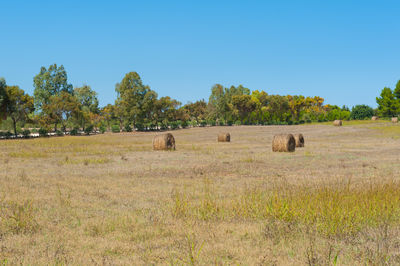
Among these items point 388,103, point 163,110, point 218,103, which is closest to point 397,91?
point 388,103

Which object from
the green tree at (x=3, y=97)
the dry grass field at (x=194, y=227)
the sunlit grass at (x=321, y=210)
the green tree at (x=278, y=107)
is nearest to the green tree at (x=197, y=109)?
the green tree at (x=278, y=107)

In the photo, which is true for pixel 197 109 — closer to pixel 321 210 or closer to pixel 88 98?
pixel 88 98

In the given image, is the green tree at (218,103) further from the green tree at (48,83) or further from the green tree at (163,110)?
the green tree at (48,83)

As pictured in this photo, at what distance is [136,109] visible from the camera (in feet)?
261

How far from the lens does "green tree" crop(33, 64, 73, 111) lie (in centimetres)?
9225

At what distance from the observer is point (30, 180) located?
13.2m

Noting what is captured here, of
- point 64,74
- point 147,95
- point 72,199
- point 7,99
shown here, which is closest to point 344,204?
point 72,199

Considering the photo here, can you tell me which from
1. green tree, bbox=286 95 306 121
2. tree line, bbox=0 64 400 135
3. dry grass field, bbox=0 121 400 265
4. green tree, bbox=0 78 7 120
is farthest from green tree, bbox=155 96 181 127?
dry grass field, bbox=0 121 400 265

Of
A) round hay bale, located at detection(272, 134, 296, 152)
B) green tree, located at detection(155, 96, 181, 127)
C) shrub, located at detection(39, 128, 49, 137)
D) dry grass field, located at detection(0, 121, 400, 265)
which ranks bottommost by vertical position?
dry grass field, located at detection(0, 121, 400, 265)

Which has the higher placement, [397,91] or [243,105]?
[397,91]

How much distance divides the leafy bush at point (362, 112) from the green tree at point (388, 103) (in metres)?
13.7

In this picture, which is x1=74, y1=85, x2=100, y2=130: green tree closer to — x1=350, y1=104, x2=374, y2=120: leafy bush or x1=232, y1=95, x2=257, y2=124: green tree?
x1=232, y1=95, x2=257, y2=124: green tree

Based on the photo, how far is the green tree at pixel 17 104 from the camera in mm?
60438

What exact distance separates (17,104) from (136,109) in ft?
81.3
